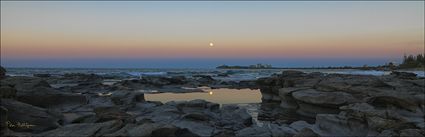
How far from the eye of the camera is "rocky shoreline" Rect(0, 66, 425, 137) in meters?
10.1

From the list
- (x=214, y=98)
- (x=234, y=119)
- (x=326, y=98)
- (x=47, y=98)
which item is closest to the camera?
(x=234, y=119)

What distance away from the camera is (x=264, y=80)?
31.1 m

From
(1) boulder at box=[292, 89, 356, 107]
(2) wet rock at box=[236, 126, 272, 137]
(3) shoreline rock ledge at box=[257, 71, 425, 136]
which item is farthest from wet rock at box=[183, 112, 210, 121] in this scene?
(1) boulder at box=[292, 89, 356, 107]

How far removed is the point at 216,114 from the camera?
1689 centimetres

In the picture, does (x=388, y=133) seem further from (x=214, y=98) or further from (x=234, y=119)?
(x=214, y=98)

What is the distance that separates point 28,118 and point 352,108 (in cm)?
1036

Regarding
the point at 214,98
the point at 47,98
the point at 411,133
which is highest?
the point at 47,98

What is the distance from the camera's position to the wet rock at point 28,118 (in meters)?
10.6

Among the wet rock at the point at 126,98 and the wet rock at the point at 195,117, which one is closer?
the wet rock at the point at 195,117

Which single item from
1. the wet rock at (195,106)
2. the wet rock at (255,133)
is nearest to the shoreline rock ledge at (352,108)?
the wet rock at (255,133)

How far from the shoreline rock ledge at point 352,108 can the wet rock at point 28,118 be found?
7.01 m

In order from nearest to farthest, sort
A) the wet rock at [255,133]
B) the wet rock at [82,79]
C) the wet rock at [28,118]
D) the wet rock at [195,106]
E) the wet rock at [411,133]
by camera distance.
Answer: the wet rock at [28,118] → the wet rock at [411,133] → the wet rock at [255,133] → the wet rock at [195,106] → the wet rock at [82,79]

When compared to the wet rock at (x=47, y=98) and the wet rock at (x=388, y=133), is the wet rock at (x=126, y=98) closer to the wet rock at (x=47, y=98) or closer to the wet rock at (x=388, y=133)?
the wet rock at (x=47, y=98)

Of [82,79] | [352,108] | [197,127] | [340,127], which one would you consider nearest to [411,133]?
[340,127]
